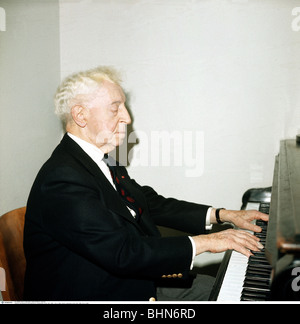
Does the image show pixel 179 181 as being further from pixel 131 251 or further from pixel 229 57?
pixel 131 251

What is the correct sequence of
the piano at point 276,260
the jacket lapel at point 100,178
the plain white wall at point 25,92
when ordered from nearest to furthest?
the piano at point 276,260, the jacket lapel at point 100,178, the plain white wall at point 25,92

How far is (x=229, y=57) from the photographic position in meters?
2.35

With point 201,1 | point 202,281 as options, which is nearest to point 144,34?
point 201,1

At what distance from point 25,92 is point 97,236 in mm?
1197

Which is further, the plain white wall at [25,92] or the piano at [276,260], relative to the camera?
the plain white wall at [25,92]

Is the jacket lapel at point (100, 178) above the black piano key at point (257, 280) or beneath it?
above

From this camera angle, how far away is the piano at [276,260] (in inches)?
28.5

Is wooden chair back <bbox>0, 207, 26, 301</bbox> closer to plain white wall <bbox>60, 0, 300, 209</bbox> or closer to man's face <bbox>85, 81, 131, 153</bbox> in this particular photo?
man's face <bbox>85, 81, 131, 153</bbox>

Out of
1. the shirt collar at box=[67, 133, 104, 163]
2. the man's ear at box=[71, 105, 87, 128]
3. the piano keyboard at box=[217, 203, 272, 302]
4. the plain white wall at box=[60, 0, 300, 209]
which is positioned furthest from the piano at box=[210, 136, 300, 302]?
the man's ear at box=[71, 105, 87, 128]

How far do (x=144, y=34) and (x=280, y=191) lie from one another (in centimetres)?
170

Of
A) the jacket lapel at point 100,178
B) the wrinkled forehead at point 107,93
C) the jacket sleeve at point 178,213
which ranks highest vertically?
the wrinkled forehead at point 107,93

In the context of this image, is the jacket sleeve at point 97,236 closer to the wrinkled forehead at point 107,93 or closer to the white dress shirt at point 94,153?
the white dress shirt at point 94,153

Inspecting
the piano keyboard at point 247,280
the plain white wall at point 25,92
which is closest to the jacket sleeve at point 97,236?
the piano keyboard at point 247,280
